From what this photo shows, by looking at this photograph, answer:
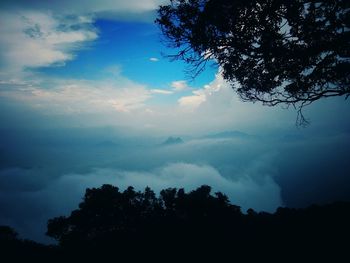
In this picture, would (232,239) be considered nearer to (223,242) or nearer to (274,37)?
(223,242)

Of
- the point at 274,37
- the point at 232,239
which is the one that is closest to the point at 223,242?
the point at 232,239

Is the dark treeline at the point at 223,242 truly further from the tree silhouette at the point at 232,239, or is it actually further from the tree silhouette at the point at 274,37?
the tree silhouette at the point at 274,37

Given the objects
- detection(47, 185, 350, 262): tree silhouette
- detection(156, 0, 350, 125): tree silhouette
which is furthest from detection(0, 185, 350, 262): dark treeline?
detection(156, 0, 350, 125): tree silhouette

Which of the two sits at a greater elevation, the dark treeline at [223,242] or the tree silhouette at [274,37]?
the tree silhouette at [274,37]

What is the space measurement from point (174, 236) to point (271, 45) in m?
6.23

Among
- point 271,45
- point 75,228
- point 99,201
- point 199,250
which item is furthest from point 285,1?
point 75,228

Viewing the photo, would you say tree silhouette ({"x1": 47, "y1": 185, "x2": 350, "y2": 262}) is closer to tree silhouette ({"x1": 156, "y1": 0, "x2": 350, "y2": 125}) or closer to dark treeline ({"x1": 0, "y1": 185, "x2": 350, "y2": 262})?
dark treeline ({"x1": 0, "y1": 185, "x2": 350, "y2": 262})

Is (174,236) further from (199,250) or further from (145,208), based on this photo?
(145,208)

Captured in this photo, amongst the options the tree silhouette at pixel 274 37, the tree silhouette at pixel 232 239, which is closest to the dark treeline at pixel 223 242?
the tree silhouette at pixel 232 239

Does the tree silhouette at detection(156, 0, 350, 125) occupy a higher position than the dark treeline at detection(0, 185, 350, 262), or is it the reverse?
the tree silhouette at detection(156, 0, 350, 125)

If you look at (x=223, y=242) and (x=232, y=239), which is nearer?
(x=223, y=242)

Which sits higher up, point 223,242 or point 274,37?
point 274,37

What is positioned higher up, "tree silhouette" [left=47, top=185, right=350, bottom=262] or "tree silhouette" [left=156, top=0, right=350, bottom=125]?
"tree silhouette" [left=156, top=0, right=350, bottom=125]

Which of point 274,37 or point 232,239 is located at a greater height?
point 274,37
